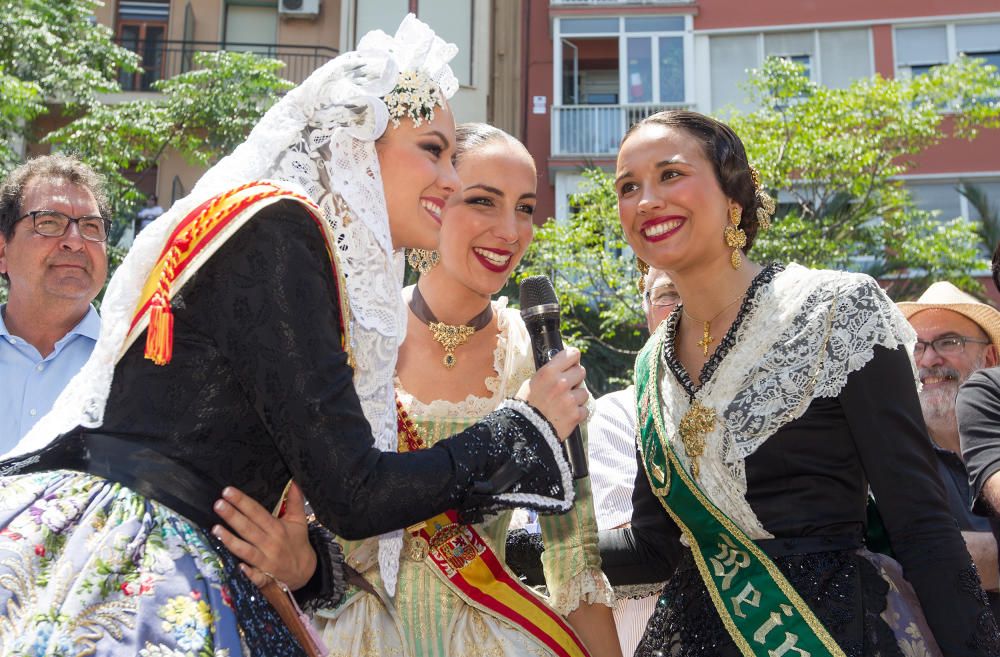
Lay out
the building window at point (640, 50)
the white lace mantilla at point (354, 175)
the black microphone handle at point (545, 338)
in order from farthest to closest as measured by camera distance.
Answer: the building window at point (640, 50)
the black microphone handle at point (545, 338)
the white lace mantilla at point (354, 175)

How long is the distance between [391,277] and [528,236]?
3.91 ft

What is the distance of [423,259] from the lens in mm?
3385

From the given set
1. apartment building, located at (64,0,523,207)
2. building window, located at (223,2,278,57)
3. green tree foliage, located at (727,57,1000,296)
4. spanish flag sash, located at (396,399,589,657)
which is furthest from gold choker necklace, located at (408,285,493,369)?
building window, located at (223,2,278,57)

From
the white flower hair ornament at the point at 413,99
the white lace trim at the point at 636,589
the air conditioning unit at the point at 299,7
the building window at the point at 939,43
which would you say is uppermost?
the air conditioning unit at the point at 299,7

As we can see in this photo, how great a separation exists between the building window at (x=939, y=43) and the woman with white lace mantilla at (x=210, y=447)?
19.0 m

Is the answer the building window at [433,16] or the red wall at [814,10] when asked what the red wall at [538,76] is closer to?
the building window at [433,16]

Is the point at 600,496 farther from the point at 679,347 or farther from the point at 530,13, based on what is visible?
the point at 530,13

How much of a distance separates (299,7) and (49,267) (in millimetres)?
15698

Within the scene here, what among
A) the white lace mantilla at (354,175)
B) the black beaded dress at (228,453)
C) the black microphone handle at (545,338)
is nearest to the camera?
Result: the black beaded dress at (228,453)

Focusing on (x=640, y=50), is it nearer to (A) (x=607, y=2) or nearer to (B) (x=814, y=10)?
(A) (x=607, y=2)

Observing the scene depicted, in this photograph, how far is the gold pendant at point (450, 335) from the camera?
3.26 metres

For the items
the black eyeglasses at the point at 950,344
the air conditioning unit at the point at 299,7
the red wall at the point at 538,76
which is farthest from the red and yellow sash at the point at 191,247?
the red wall at the point at 538,76

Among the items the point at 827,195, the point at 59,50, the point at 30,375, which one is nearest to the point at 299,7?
the point at 59,50

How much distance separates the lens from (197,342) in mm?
1875
